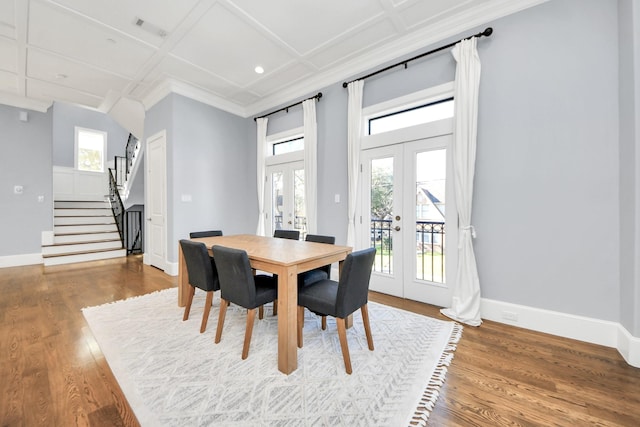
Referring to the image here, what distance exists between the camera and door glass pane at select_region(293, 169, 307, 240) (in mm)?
4598

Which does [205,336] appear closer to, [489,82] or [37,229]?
[489,82]

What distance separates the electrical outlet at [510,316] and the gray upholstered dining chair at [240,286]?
231cm

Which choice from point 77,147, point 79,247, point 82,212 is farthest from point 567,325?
point 77,147

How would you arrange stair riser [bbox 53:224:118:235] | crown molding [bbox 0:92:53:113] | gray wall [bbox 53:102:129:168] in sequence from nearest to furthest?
1. crown molding [bbox 0:92:53:113]
2. stair riser [bbox 53:224:118:235]
3. gray wall [bbox 53:102:129:168]

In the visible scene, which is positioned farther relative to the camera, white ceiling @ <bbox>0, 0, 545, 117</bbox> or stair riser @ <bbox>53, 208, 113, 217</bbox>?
stair riser @ <bbox>53, 208, 113, 217</bbox>

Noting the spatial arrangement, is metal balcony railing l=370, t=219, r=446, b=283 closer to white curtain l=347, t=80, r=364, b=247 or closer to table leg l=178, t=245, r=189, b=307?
white curtain l=347, t=80, r=364, b=247

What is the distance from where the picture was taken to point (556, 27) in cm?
235

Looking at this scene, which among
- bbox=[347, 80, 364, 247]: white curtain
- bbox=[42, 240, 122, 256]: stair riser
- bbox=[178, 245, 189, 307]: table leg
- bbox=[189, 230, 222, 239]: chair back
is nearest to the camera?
bbox=[178, 245, 189, 307]: table leg

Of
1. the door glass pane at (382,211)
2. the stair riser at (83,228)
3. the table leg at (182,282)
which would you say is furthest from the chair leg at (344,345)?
the stair riser at (83,228)

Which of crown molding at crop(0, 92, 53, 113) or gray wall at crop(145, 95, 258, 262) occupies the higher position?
crown molding at crop(0, 92, 53, 113)

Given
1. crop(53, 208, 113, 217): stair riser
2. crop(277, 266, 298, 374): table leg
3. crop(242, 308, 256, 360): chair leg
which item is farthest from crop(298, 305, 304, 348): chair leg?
crop(53, 208, 113, 217): stair riser

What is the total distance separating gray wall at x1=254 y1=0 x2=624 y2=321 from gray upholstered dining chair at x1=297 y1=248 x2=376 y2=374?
1.59 m

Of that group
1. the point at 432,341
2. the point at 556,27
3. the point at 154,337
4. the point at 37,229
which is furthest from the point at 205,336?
the point at 37,229

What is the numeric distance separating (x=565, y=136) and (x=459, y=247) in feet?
4.45
